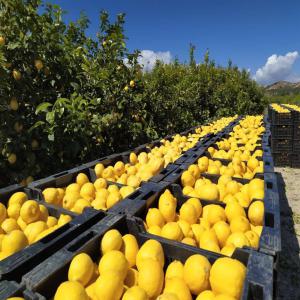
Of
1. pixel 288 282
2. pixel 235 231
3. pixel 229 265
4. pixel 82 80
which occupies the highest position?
pixel 82 80

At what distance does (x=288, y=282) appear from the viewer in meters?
2.76

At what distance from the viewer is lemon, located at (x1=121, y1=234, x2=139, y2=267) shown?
136cm

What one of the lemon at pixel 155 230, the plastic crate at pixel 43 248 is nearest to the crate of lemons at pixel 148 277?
the plastic crate at pixel 43 248

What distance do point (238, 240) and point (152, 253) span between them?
0.53 meters

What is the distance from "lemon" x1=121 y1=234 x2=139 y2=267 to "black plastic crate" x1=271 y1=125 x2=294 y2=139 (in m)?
7.28

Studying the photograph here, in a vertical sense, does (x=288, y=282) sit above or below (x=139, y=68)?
below

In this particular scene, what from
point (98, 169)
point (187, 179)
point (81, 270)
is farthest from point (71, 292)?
point (98, 169)

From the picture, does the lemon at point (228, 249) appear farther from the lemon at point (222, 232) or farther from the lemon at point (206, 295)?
the lemon at point (206, 295)

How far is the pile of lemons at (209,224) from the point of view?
1.53 meters

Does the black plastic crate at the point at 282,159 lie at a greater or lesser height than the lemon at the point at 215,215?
lesser

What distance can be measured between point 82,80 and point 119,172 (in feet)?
7.06

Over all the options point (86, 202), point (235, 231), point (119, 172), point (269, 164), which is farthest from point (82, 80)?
point (235, 231)

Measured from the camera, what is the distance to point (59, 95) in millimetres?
3691

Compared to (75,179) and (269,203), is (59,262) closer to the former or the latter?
(269,203)
